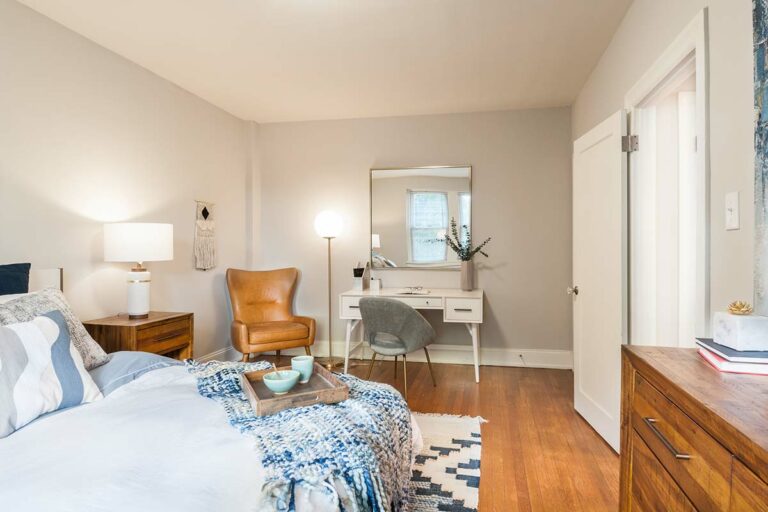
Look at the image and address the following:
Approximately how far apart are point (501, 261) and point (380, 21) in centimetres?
256

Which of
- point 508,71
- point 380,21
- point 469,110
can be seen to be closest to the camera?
point 380,21

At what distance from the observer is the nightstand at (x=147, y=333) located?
268 cm

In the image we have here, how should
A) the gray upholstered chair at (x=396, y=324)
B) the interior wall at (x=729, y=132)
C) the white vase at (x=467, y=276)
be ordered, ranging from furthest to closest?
the white vase at (x=467, y=276) < the gray upholstered chair at (x=396, y=324) < the interior wall at (x=729, y=132)

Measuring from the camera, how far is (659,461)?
1.05 m

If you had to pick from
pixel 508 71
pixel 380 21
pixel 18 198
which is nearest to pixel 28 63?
pixel 18 198

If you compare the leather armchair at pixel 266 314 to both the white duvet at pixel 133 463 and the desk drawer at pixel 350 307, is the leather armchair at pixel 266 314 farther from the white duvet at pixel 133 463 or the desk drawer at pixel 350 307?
the white duvet at pixel 133 463

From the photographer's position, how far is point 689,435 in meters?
0.88

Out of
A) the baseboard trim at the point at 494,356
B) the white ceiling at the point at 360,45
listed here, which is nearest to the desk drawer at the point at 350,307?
the baseboard trim at the point at 494,356

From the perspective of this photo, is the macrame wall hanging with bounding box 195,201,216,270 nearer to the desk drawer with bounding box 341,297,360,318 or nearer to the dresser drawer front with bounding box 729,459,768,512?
the desk drawer with bounding box 341,297,360,318

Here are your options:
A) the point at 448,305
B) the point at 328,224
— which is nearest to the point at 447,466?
the point at 448,305

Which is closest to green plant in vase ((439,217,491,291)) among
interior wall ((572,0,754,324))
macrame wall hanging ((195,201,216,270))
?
macrame wall hanging ((195,201,216,270))

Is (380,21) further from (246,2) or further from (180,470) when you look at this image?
(180,470)

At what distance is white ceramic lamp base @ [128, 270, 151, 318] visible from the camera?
2.90 m

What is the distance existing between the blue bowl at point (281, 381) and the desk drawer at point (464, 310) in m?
2.46
